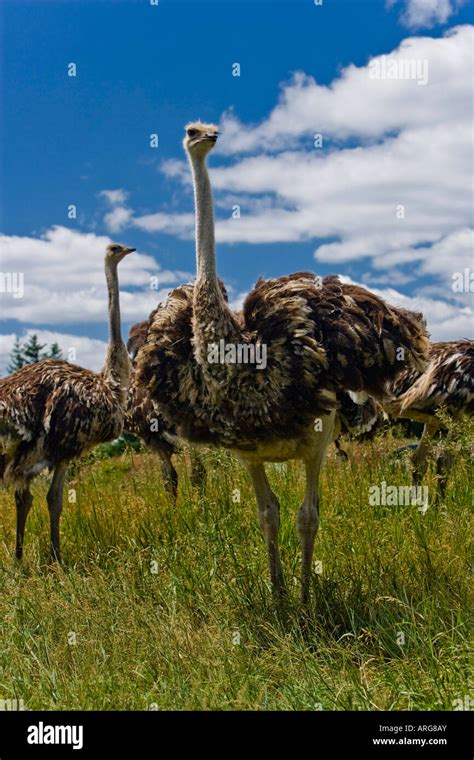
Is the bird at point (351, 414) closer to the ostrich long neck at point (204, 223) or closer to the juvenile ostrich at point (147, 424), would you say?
the ostrich long neck at point (204, 223)

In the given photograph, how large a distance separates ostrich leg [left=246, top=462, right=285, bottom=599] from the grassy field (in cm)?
12

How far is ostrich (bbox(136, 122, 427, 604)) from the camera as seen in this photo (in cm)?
500

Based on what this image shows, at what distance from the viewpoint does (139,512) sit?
286 inches

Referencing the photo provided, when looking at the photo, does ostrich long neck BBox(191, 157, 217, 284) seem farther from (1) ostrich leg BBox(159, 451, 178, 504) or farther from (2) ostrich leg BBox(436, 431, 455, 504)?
(1) ostrich leg BBox(159, 451, 178, 504)

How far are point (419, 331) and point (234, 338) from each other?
121cm

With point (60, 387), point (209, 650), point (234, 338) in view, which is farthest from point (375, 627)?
point (60, 387)

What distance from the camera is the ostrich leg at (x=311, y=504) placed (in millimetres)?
5332

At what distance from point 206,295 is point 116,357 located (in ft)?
11.3

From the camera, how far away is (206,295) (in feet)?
16.9
